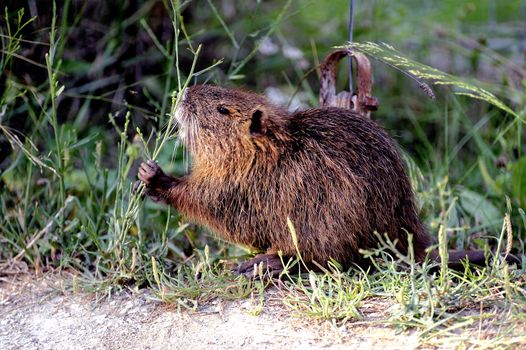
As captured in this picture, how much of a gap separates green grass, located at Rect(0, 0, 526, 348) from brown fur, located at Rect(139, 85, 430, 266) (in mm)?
129

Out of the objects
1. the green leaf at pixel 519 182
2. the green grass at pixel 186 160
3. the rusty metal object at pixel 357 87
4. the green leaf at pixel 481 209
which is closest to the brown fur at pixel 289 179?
the green grass at pixel 186 160

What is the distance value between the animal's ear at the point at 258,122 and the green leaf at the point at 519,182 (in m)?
1.45

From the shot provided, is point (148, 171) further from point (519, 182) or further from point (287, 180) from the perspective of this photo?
point (519, 182)

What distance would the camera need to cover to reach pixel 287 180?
3.11m

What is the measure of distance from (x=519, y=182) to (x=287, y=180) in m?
1.39

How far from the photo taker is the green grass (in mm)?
2760

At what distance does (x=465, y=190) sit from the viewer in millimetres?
4086

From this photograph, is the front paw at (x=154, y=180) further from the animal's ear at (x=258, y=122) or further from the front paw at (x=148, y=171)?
the animal's ear at (x=258, y=122)

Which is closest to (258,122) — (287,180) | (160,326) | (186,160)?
(287,180)

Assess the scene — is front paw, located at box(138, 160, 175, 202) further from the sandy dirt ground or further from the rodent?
the sandy dirt ground

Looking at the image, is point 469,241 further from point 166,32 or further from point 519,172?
point 166,32

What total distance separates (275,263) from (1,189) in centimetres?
152

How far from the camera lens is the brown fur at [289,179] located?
3025mm

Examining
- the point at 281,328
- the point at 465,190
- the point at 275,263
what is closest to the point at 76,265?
the point at 275,263
